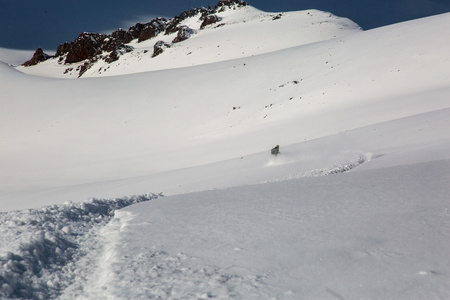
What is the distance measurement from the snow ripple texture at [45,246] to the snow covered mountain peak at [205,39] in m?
45.8

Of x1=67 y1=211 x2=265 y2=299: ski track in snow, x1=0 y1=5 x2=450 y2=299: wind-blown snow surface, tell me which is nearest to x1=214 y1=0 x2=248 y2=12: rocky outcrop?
x1=0 y1=5 x2=450 y2=299: wind-blown snow surface

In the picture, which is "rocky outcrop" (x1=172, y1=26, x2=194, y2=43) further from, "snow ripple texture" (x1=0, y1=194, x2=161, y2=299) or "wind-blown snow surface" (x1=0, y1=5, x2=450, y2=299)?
"snow ripple texture" (x1=0, y1=194, x2=161, y2=299)

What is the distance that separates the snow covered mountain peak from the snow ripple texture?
45774mm

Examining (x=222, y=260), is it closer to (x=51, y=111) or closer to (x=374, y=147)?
(x=374, y=147)

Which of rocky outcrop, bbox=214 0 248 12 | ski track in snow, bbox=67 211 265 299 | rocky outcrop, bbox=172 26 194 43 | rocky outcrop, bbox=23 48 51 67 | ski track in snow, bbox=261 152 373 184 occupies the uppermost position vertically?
rocky outcrop, bbox=214 0 248 12

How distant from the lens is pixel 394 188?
4938 mm

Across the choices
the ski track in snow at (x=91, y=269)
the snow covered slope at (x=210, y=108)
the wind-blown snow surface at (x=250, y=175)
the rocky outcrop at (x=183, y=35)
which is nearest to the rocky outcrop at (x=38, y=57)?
the rocky outcrop at (x=183, y=35)

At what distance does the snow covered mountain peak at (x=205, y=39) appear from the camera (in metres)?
52.8

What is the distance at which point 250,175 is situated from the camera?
8.53 m

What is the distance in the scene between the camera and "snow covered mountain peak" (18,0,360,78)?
52.8 meters

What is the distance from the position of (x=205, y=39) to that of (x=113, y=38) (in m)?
49.8

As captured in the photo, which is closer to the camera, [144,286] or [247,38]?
[144,286]

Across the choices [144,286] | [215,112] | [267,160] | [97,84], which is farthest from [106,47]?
[144,286]

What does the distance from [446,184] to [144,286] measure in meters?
3.99
